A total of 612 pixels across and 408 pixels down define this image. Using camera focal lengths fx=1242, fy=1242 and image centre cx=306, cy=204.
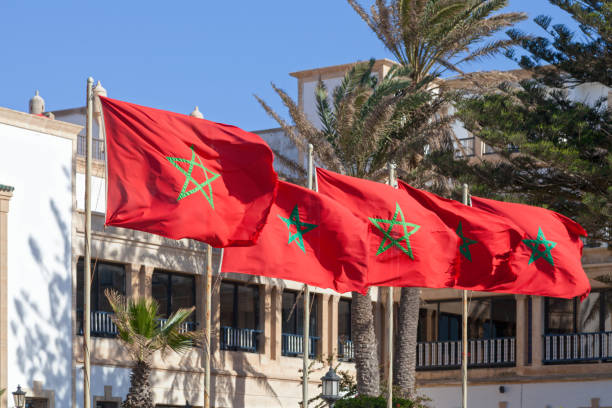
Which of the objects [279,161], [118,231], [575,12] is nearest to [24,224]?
[118,231]

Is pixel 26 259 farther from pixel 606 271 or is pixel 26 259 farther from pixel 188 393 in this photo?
pixel 606 271

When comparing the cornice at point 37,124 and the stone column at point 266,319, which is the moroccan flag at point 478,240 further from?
the stone column at point 266,319

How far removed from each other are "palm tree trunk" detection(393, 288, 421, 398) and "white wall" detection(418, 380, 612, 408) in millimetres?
3859

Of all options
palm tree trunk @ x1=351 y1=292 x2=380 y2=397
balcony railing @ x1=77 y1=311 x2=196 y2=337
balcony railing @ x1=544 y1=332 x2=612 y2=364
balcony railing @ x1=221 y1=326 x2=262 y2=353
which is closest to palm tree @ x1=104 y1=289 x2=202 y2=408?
balcony railing @ x1=77 y1=311 x2=196 y2=337

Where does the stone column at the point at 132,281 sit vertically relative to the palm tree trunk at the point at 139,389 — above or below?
above

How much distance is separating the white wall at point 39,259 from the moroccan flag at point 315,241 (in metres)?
12.8

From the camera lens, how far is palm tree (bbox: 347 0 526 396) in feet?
111

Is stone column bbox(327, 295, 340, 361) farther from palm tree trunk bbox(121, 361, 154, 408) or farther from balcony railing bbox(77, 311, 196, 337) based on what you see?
palm tree trunk bbox(121, 361, 154, 408)

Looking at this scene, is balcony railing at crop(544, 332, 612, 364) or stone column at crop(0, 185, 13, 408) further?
balcony railing at crop(544, 332, 612, 364)

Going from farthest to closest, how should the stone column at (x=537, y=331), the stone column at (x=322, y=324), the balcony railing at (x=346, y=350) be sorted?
the balcony railing at (x=346, y=350) → the stone column at (x=322, y=324) → the stone column at (x=537, y=331)

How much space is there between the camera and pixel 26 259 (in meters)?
29.7

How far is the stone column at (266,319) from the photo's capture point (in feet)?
121

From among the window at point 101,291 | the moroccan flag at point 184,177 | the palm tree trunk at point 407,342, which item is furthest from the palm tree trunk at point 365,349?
the moroccan flag at point 184,177

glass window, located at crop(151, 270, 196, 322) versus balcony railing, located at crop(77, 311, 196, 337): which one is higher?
glass window, located at crop(151, 270, 196, 322)
